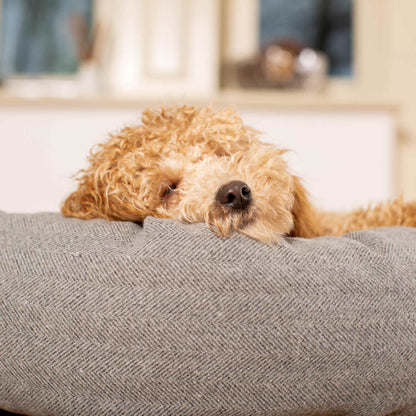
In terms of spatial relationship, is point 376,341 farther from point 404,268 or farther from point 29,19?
point 29,19

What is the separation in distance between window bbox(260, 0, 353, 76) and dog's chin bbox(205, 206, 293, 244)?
3.50 meters

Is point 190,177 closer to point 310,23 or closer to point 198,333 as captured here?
point 198,333

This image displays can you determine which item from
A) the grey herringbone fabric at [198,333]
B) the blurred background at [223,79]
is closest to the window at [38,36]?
the blurred background at [223,79]

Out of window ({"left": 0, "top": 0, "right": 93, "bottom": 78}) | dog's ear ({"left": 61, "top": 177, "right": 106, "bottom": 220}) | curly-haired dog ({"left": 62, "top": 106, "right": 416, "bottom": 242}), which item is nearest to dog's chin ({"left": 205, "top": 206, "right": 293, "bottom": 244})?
curly-haired dog ({"left": 62, "top": 106, "right": 416, "bottom": 242})

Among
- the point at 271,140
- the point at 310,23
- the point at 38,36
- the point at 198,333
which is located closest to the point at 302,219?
the point at 198,333

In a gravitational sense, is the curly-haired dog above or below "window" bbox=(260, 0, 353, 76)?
below

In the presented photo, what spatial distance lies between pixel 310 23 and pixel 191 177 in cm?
350

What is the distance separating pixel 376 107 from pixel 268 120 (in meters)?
0.83

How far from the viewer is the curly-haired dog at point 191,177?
1.18 m

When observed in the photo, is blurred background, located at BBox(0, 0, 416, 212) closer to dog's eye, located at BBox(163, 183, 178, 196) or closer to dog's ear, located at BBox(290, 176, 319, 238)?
dog's ear, located at BBox(290, 176, 319, 238)

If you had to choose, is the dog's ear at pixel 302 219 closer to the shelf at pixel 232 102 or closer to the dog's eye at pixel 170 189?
the dog's eye at pixel 170 189

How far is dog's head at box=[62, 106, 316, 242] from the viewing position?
119 centimetres

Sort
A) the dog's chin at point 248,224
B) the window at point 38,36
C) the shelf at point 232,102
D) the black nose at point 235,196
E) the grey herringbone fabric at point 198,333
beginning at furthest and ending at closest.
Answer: the window at point 38,36 < the shelf at point 232,102 < the black nose at point 235,196 < the dog's chin at point 248,224 < the grey herringbone fabric at point 198,333

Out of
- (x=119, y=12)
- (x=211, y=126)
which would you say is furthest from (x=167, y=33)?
(x=211, y=126)
